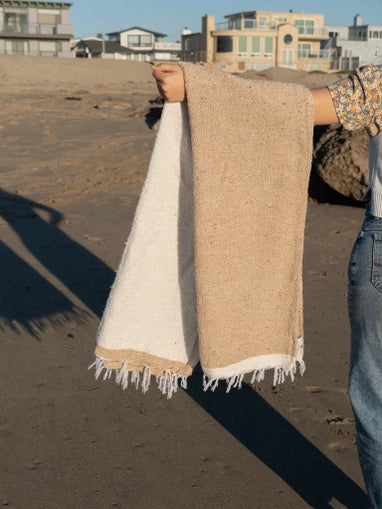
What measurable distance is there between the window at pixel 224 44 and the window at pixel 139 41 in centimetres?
1945

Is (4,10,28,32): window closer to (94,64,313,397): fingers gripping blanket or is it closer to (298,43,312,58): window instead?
(298,43,312,58): window

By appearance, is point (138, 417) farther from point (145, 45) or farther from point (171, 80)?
point (145, 45)

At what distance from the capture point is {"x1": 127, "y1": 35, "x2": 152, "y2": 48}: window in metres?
79.5

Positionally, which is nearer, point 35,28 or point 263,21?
point 35,28

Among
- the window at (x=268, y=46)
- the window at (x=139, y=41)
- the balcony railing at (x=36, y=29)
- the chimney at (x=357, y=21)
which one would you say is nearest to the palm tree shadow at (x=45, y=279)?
the balcony railing at (x=36, y=29)

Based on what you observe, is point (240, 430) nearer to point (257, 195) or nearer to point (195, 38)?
point (257, 195)

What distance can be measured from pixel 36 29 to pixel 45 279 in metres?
55.7

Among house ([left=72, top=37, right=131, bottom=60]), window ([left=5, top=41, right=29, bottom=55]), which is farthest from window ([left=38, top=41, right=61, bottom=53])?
house ([left=72, top=37, right=131, bottom=60])

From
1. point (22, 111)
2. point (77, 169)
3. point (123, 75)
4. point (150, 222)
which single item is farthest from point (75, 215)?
point (123, 75)

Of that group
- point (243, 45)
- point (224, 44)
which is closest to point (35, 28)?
point (224, 44)

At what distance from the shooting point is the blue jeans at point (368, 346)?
2.18 metres

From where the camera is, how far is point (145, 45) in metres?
79.5

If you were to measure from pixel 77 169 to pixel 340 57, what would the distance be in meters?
58.2

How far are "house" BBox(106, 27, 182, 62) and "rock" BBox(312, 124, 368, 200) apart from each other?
68682 millimetres
